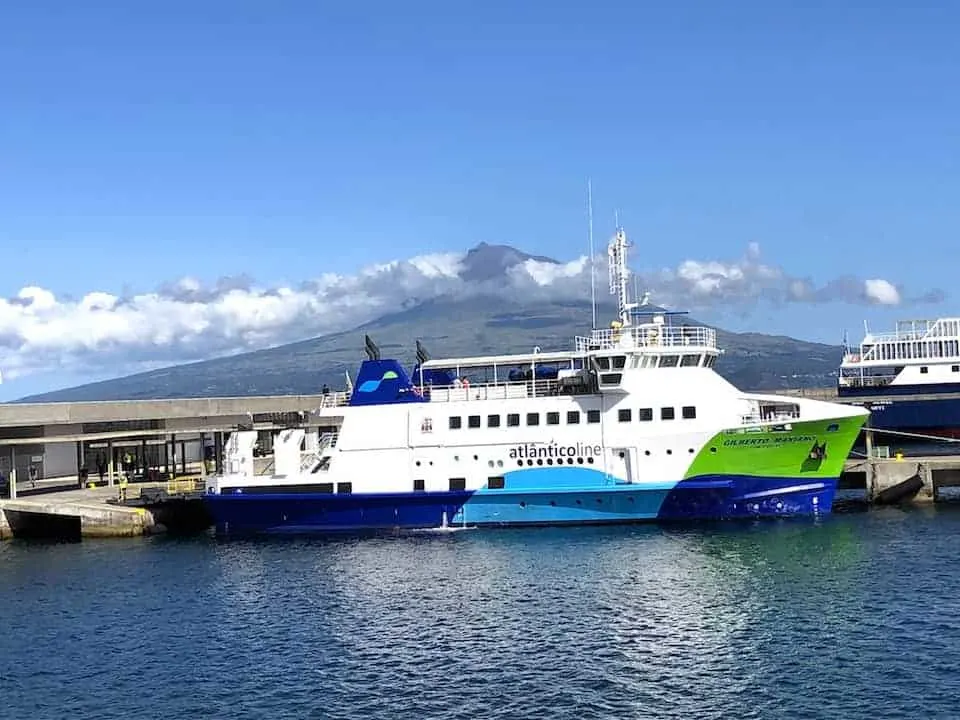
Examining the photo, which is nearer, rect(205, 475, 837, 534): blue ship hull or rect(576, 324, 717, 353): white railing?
rect(205, 475, 837, 534): blue ship hull

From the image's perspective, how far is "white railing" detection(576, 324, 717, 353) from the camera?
1239 inches

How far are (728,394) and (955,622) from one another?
12.5 m

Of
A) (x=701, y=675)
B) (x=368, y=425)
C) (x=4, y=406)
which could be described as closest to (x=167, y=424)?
(x=4, y=406)

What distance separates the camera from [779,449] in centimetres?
3041

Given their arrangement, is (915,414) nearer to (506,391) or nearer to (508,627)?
(506,391)

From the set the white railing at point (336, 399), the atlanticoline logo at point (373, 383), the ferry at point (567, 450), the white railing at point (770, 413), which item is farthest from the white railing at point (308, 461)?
the white railing at point (770, 413)

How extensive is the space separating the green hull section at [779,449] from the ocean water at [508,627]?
1.88m

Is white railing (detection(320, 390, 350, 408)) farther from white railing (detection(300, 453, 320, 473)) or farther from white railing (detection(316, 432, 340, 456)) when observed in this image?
white railing (detection(300, 453, 320, 473))

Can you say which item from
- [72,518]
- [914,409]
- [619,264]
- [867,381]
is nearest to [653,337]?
[619,264]

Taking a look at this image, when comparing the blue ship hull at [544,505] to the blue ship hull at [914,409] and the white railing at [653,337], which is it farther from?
the blue ship hull at [914,409]

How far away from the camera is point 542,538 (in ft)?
95.6

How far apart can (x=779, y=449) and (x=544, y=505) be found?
760 cm

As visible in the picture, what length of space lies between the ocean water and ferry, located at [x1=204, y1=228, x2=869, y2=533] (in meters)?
1.39

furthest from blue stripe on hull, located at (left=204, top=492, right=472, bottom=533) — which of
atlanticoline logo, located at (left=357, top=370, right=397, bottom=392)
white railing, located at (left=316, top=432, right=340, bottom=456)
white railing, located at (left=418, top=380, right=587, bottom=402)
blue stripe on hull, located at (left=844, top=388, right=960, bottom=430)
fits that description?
blue stripe on hull, located at (left=844, top=388, right=960, bottom=430)
